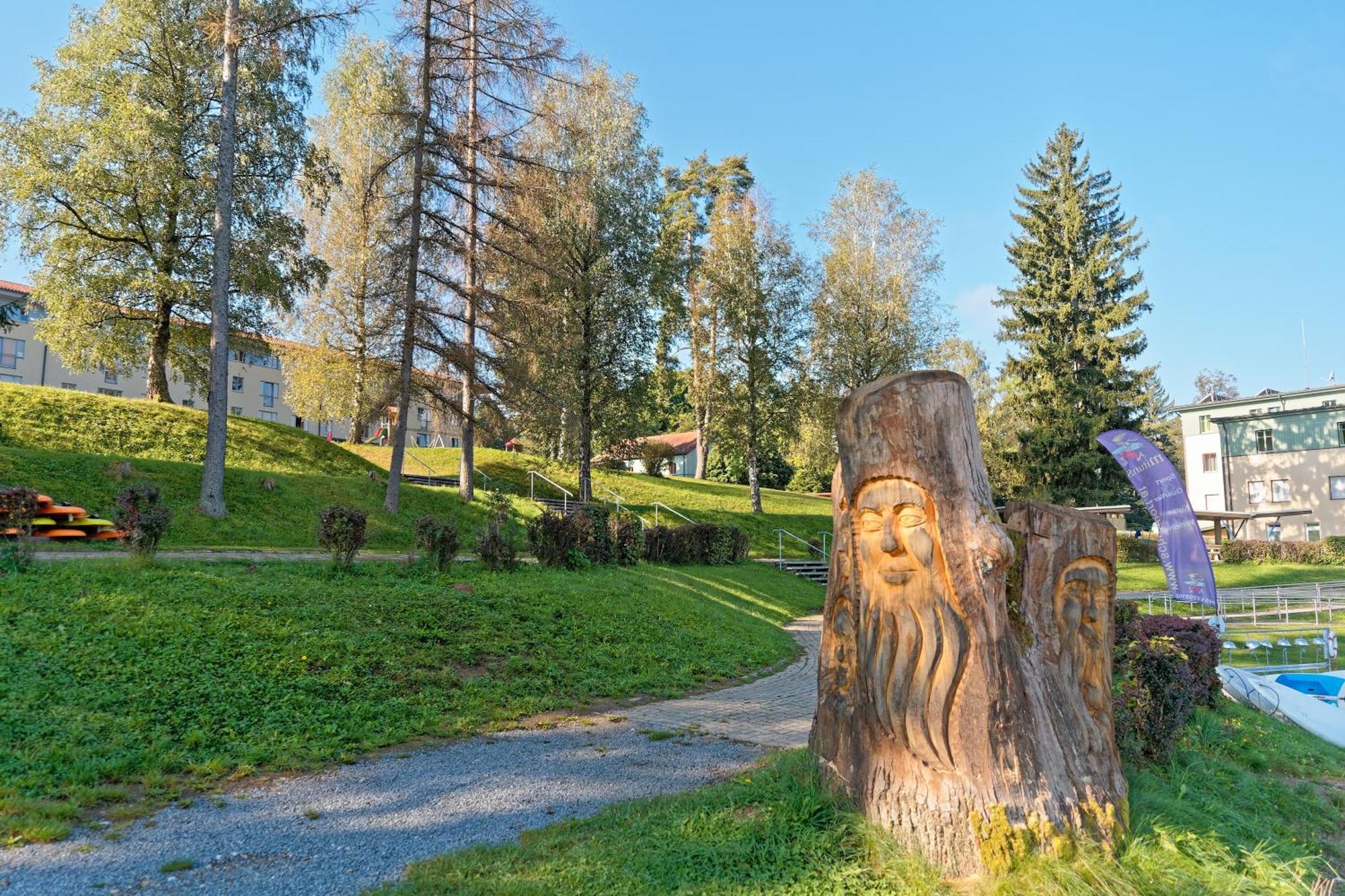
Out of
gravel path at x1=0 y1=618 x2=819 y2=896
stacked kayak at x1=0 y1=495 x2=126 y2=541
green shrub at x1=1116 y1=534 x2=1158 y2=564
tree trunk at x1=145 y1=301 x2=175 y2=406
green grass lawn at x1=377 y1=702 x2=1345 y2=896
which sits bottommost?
gravel path at x1=0 y1=618 x2=819 y2=896

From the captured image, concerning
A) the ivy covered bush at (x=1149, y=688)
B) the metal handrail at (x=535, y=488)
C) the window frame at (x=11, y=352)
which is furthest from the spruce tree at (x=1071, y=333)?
the window frame at (x=11, y=352)

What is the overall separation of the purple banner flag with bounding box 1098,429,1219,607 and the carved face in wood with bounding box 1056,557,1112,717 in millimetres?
7506

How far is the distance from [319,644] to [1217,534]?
36.8 m

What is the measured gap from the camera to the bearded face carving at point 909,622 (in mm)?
3740

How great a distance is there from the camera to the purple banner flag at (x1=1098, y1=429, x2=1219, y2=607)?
10.6 metres

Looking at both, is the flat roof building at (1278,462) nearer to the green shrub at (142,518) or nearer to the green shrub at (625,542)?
the green shrub at (625,542)

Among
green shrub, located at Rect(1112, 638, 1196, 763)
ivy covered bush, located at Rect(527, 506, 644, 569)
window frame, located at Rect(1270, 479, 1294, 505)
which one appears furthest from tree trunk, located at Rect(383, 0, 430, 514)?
window frame, located at Rect(1270, 479, 1294, 505)

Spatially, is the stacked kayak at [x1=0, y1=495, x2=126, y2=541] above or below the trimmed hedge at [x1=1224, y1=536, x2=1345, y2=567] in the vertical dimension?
above

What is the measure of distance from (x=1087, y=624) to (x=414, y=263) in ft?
54.8

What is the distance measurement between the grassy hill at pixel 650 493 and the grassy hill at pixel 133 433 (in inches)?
167

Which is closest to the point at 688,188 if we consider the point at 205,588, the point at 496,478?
the point at 496,478

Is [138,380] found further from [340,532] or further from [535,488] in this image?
[340,532]

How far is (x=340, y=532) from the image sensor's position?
10.4 m

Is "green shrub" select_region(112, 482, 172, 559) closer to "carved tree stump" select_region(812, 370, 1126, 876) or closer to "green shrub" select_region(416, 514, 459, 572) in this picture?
"green shrub" select_region(416, 514, 459, 572)
